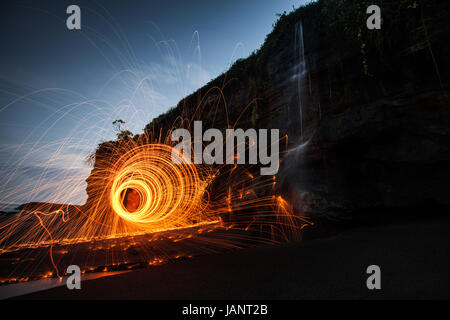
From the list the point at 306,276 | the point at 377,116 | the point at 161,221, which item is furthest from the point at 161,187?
the point at 306,276

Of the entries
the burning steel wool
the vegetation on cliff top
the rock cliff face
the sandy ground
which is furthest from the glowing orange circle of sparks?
the sandy ground

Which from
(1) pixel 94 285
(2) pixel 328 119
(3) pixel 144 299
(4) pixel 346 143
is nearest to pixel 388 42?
(2) pixel 328 119

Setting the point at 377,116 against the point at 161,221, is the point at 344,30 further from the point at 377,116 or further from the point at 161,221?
the point at 161,221

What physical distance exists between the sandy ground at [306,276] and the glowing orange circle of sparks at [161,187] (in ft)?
22.8

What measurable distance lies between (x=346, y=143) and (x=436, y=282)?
10.3 ft

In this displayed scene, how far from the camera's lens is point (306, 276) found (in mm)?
1770

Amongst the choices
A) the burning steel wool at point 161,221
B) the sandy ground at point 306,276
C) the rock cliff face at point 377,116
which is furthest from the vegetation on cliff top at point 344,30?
the sandy ground at point 306,276

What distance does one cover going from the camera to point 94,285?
1.92m

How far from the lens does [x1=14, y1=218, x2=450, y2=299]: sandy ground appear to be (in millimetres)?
1476

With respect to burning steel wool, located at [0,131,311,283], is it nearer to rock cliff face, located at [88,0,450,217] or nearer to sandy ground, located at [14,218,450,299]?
rock cliff face, located at [88,0,450,217]

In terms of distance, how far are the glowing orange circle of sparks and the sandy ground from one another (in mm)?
6944

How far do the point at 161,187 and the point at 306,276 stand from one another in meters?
9.68

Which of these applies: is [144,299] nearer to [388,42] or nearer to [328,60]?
[388,42]

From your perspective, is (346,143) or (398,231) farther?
(346,143)
